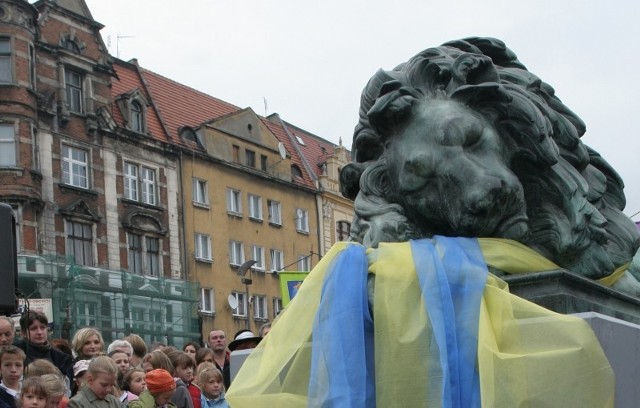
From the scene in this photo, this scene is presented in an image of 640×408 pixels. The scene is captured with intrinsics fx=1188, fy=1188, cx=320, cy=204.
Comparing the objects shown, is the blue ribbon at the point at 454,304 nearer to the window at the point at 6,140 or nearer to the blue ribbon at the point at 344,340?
the blue ribbon at the point at 344,340

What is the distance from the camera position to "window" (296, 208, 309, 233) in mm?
49344

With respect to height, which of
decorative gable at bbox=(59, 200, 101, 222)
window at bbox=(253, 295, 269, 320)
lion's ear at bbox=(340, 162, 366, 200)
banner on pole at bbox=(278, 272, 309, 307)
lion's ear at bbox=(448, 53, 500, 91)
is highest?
decorative gable at bbox=(59, 200, 101, 222)

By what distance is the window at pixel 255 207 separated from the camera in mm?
46603

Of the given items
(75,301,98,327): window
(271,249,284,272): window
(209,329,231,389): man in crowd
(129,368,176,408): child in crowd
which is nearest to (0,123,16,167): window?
(75,301,98,327): window

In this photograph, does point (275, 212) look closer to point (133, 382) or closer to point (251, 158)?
point (251, 158)

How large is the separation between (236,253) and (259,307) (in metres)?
2.49

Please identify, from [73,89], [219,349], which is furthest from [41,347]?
[73,89]

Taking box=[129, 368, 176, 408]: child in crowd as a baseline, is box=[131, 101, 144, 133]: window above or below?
above

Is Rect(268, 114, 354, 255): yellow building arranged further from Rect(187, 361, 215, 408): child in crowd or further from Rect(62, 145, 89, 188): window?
Rect(187, 361, 215, 408): child in crowd

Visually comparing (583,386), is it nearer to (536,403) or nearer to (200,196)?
(536,403)

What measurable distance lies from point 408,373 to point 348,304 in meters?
0.19

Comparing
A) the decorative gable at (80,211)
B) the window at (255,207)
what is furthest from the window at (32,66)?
the window at (255,207)

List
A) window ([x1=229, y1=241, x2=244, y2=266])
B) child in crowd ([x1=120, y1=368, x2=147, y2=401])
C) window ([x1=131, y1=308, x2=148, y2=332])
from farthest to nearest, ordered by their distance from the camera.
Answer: window ([x1=229, y1=241, x2=244, y2=266]) < window ([x1=131, y1=308, x2=148, y2=332]) < child in crowd ([x1=120, y1=368, x2=147, y2=401])

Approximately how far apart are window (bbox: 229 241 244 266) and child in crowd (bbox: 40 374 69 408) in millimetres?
37594
